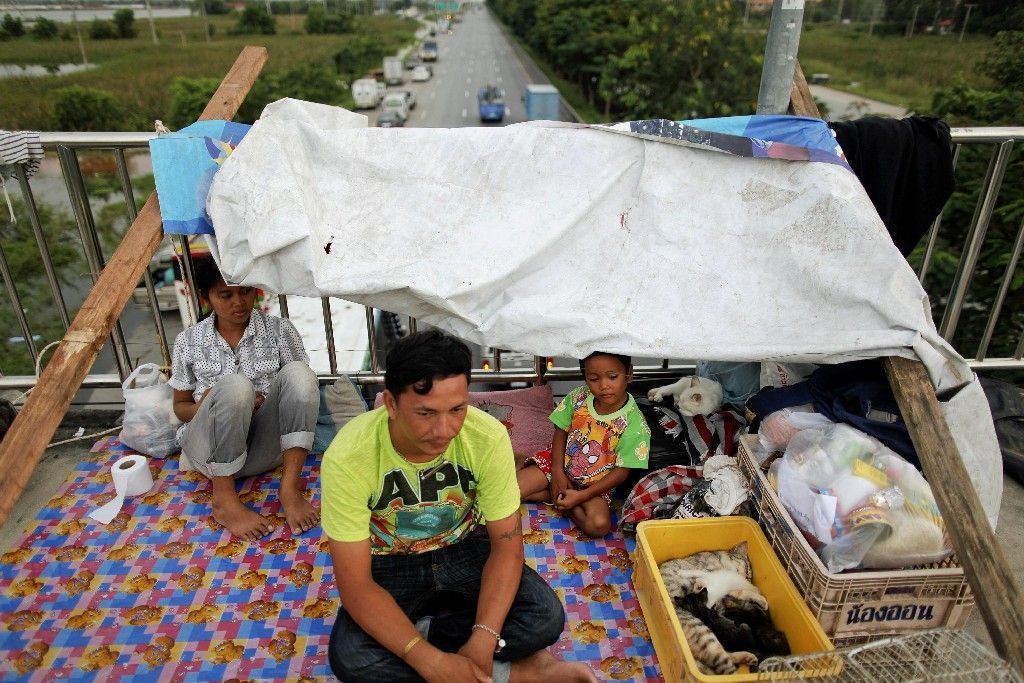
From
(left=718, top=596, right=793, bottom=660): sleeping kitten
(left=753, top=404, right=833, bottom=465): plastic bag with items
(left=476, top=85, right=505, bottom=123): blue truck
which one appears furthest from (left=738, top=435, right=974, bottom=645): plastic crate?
(left=476, top=85, right=505, bottom=123): blue truck

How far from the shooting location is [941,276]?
567 cm

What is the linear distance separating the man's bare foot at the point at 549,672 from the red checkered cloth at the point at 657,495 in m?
0.75

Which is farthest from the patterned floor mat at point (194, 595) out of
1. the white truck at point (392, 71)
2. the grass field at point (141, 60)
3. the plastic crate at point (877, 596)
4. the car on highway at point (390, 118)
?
the white truck at point (392, 71)

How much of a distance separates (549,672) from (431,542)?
0.53m

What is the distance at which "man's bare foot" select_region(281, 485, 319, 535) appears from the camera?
2.56 metres

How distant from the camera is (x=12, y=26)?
21156 millimetres

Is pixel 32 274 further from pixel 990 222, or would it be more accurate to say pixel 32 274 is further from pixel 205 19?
pixel 205 19

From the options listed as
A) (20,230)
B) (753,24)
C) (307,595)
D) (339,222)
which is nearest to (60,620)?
(307,595)

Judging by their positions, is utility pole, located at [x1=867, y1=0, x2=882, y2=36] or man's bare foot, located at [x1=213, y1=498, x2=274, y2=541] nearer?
man's bare foot, located at [x1=213, y1=498, x2=274, y2=541]

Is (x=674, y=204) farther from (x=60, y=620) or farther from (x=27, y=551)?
(x=27, y=551)

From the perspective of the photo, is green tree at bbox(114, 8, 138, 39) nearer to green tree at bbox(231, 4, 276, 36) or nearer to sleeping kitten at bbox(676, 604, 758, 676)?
green tree at bbox(231, 4, 276, 36)

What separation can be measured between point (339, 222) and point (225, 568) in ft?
4.69

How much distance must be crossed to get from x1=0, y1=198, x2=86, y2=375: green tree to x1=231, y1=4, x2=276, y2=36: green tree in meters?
54.1

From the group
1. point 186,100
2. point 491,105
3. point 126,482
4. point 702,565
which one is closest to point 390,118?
point 491,105
